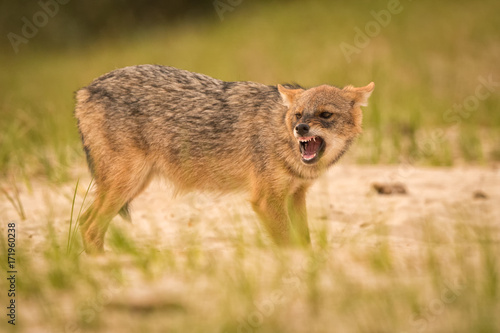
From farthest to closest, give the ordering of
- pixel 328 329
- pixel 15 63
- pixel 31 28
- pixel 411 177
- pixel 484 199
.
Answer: pixel 31 28 < pixel 15 63 < pixel 411 177 < pixel 484 199 < pixel 328 329

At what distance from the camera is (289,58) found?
15.6m

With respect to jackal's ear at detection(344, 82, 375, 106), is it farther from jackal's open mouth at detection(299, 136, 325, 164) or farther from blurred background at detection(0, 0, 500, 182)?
blurred background at detection(0, 0, 500, 182)

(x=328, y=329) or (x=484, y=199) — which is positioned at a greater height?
(x=484, y=199)

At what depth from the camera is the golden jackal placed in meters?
4.73

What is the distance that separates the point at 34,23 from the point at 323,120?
23.7 m

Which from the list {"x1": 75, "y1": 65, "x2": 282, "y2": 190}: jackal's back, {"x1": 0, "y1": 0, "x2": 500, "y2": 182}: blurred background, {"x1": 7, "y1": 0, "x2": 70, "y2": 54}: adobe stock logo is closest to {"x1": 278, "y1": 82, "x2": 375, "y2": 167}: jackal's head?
{"x1": 75, "y1": 65, "x2": 282, "y2": 190}: jackal's back

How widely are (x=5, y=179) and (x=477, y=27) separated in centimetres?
1212

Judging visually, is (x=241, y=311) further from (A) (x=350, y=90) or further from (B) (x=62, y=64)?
(B) (x=62, y=64)

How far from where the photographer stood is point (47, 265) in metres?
3.49

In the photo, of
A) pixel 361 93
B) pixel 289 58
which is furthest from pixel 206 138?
pixel 289 58

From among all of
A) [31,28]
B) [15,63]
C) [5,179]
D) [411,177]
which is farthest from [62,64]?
[411,177]

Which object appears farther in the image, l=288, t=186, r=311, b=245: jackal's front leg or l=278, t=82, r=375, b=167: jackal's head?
l=288, t=186, r=311, b=245: jackal's front leg

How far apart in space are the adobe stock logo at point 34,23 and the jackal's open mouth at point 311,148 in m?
21.7

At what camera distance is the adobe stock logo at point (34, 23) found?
81.7 ft
